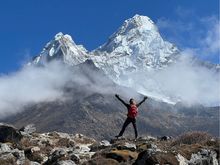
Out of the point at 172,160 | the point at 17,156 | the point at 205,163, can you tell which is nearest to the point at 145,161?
the point at 172,160

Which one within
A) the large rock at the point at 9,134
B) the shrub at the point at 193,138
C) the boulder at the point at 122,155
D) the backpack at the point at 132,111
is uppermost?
the backpack at the point at 132,111

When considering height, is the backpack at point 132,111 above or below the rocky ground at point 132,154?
above

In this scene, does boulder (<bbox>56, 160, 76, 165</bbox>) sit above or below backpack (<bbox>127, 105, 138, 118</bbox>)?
below

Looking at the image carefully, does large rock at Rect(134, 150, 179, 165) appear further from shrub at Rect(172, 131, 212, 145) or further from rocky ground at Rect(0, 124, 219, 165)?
shrub at Rect(172, 131, 212, 145)

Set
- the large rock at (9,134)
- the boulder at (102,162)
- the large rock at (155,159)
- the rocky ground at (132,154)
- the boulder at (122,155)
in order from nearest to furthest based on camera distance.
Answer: the large rock at (155,159), the rocky ground at (132,154), the boulder at (102,162), the boulder at (122,155), the large rock at (9,134)

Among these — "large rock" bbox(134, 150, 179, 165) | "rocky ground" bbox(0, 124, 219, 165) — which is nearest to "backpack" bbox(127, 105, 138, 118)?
"rocky ground" bbox(0, 124, 219, 165)

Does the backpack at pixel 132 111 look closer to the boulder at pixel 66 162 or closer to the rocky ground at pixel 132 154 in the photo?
the rocky ground at pixel 132 154

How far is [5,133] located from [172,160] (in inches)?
669

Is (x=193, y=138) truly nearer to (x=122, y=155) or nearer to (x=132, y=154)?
(x=132, y=154)

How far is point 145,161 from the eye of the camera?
2183 cm

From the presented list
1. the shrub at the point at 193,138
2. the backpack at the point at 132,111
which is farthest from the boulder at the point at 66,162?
the backpack at the point at 132,111

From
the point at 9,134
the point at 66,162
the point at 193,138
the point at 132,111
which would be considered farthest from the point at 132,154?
the point at 9,134

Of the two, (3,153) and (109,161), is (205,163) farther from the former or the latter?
(3,153)

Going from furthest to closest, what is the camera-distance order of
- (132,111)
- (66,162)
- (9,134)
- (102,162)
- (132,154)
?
1. (9,134)
2. (132,111)
3. (132,154)
4. (66,162)
5. (102,162)
